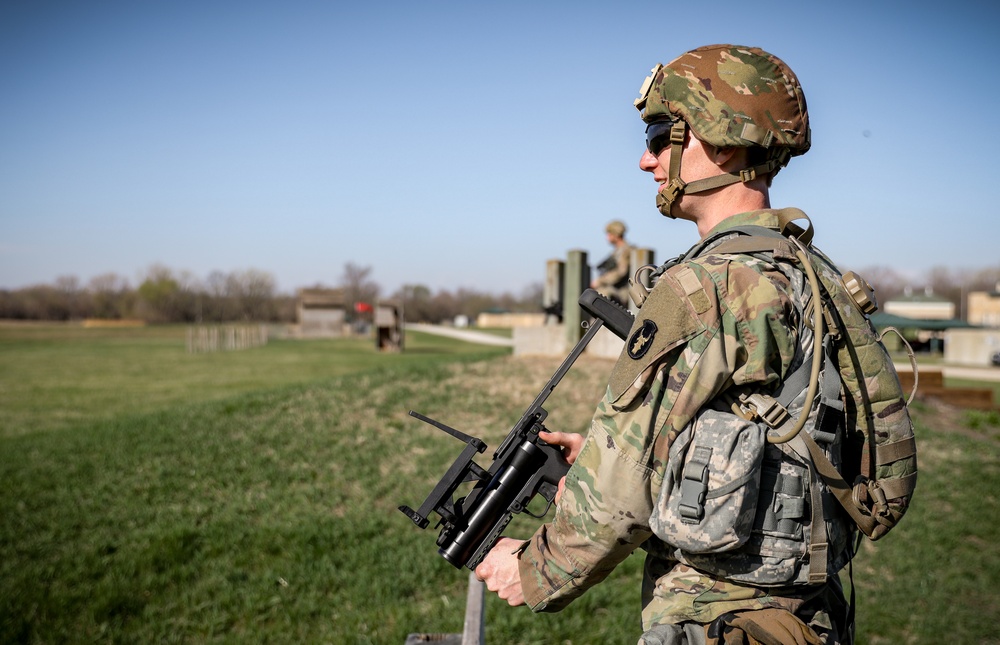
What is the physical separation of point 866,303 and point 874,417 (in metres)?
0.34

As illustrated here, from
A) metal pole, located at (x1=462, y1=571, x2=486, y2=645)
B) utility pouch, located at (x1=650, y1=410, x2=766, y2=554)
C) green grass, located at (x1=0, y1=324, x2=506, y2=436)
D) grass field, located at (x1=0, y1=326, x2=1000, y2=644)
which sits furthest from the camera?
green grass, located at (x1=0, y1=324, x2=506, y2=436)

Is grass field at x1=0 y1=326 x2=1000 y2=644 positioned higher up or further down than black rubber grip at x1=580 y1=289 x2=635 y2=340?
further down

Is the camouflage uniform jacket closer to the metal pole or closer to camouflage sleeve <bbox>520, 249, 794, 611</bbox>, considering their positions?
camouflage sleeve <bbox>520, 249, 794, 611</bbox>

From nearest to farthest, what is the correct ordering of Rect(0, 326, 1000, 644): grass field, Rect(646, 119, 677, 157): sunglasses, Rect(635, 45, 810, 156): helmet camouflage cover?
Rect(635, 45, 810, 156): helmet camouflage cover, Rect(646, 119, 677, 157): sunglasses, Rect(0, 326, 1000, 644): grass field

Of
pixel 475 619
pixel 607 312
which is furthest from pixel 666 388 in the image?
pixel 475 619

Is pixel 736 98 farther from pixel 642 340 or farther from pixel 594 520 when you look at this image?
pixel 594 520

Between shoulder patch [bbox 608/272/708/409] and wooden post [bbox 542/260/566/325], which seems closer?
shoulder patch [bbox 608/272/708/409]

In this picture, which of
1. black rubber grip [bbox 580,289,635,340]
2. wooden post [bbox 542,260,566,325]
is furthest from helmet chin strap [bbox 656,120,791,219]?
wooden post [bbox 542,260,566,325]

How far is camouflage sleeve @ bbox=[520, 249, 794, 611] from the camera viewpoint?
1.89 m

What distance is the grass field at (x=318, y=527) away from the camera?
533cm

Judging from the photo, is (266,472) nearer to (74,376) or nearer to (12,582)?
(12,582)

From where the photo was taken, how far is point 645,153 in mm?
2443

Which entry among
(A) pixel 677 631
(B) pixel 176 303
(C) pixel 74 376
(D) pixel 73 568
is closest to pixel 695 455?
(A) pixel 677 631

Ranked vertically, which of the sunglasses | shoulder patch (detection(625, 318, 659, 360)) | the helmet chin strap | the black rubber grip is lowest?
shoulder patch (detection(625, 318, 659, 360))
